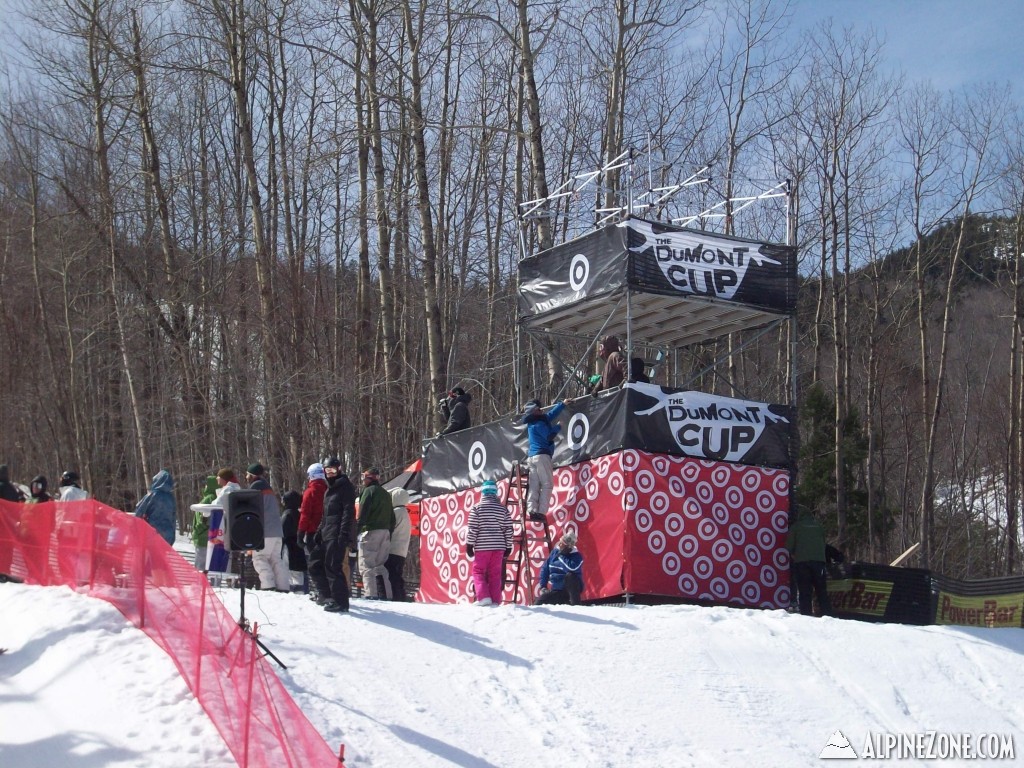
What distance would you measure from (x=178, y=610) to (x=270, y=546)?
4.46m

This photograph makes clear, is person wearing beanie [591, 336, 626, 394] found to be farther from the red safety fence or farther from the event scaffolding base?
the red safety fence

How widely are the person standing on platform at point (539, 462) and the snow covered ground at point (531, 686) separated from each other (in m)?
2.19

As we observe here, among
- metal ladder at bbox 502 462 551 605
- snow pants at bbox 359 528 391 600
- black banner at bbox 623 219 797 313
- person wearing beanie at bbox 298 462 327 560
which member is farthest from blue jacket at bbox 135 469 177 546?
black banner at bbox 623 219 797 313

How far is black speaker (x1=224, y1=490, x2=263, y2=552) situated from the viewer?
10719 millimetres

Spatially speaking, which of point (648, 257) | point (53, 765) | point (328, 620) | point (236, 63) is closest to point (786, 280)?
point (648, 257)

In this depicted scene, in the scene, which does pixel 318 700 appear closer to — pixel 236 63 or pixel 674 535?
pixel 674 535

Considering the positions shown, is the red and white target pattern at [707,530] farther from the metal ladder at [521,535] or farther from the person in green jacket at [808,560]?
the metal ladder at [521,535]

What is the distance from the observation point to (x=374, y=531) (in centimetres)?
1510

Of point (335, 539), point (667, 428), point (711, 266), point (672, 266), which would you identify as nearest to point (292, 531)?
point (335, 539)

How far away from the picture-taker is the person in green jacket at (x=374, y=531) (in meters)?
14.8

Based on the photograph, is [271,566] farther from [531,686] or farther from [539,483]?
[531,686]

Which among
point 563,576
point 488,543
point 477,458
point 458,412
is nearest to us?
point 488,543

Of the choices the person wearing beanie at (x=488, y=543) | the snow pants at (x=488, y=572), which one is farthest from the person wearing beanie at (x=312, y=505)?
the snow pants at (x=488, y=572)

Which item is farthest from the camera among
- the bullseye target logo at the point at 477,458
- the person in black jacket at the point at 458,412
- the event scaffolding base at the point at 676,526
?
the person in black jacket at the point at 458,412
